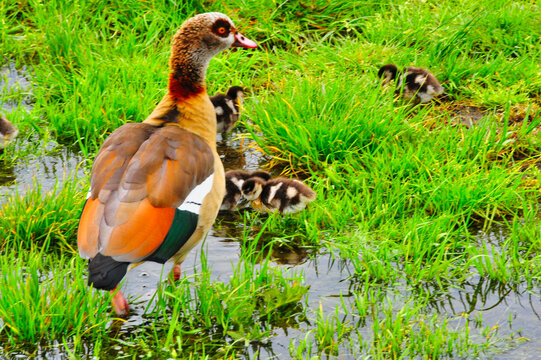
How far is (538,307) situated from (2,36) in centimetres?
538

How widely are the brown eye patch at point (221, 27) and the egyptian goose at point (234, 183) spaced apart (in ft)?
3.24

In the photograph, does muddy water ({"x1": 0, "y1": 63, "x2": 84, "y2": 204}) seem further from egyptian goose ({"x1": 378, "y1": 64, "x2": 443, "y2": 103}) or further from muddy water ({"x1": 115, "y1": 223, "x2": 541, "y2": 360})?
egyptian goose ({"x1": 378, "y1": 64, "x2": 443, "y2": 103})

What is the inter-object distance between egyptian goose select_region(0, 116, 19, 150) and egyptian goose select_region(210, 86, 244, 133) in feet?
5.11

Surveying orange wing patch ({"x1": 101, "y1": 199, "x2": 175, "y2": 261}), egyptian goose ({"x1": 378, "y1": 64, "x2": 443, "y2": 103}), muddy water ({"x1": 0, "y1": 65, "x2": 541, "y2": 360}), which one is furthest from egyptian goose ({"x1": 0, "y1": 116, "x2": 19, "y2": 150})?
egyptian goose ({"x1": 378, "y1": 64, "x2": 443, "y2": 103})

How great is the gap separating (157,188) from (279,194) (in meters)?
1.18

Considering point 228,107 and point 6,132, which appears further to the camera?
point 228,107

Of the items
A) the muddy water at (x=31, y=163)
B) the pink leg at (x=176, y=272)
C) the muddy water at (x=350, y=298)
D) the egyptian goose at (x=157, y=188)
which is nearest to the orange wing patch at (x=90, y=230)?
the egyptian goose at (x=157, y=188)

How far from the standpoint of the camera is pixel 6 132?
575 cm

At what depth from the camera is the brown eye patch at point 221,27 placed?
207 inches

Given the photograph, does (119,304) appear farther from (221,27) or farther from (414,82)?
(414,82)

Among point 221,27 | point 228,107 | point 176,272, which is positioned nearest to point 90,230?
point 176,272

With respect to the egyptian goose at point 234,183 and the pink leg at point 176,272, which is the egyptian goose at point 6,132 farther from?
the pink leg at point 176,272

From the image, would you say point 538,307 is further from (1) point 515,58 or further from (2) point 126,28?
(2) point 126,28

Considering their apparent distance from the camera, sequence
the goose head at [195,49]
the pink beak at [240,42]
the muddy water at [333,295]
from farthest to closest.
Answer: the pink beak at [240,42] → the goose head at [195,49] → the muddy water at [333,295]
